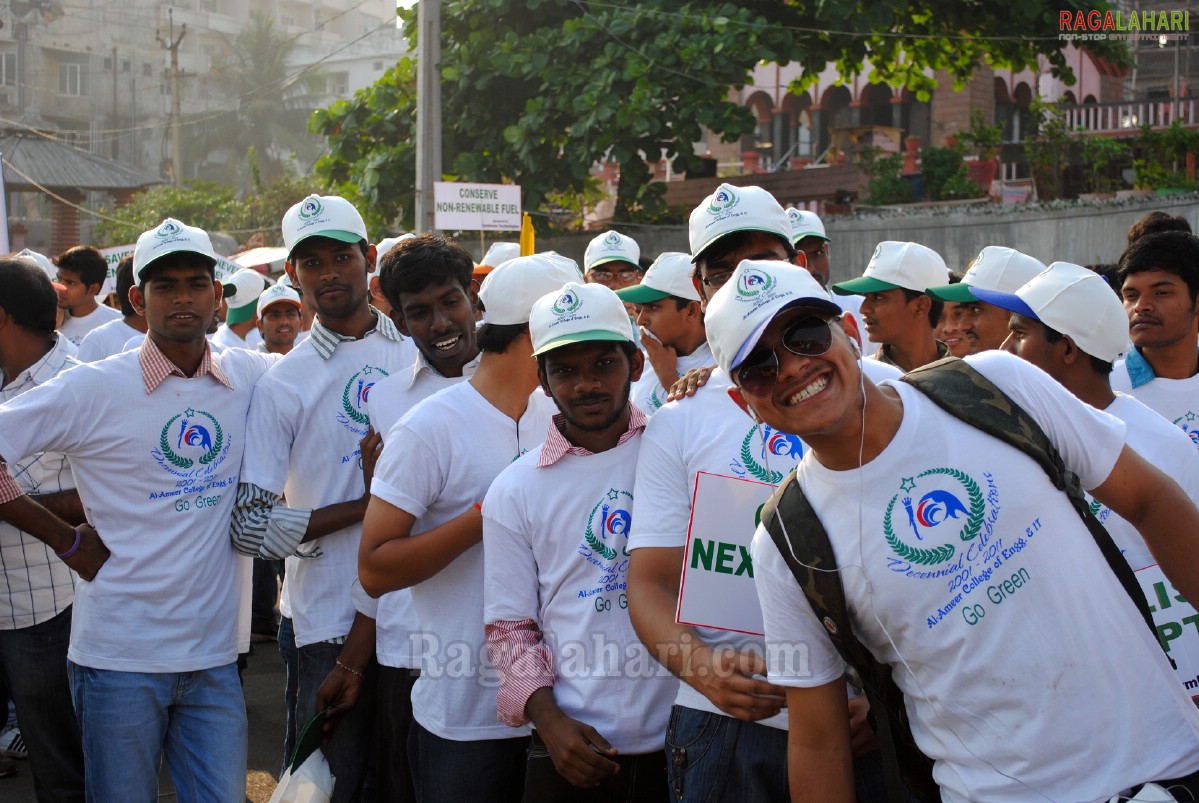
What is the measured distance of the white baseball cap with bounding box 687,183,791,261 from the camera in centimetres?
342

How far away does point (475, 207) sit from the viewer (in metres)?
12.7

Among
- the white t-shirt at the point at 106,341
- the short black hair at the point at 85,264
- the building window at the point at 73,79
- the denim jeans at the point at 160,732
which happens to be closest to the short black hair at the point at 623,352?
the denim jeans at the point at 160,732

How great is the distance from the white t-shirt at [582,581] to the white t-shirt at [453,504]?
295 millimetres

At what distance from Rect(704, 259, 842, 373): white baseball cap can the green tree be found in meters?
52.4

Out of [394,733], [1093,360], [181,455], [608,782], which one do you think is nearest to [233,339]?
[181,455]

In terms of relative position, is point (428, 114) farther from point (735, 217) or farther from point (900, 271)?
point (735, 217)

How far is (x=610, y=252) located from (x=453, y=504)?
3.55 meters

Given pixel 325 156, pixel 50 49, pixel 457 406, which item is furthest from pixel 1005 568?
pixel 50 49

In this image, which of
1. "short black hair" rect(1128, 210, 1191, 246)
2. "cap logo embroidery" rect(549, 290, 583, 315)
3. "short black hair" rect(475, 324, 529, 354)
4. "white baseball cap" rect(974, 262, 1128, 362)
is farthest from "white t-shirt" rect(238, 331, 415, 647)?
"short black hair" rect(1128, 210, 1191, 246)

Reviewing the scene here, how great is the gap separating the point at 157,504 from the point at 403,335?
3.67ft

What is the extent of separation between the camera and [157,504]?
3855mm

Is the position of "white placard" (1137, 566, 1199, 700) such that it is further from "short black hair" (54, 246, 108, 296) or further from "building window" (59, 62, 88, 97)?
"building window" (59, 62, 88, 97)

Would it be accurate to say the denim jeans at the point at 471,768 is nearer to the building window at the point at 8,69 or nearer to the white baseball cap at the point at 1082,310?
the white baseball cap at the point at 1082,310

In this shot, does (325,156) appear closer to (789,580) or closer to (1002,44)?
(1002,44)
